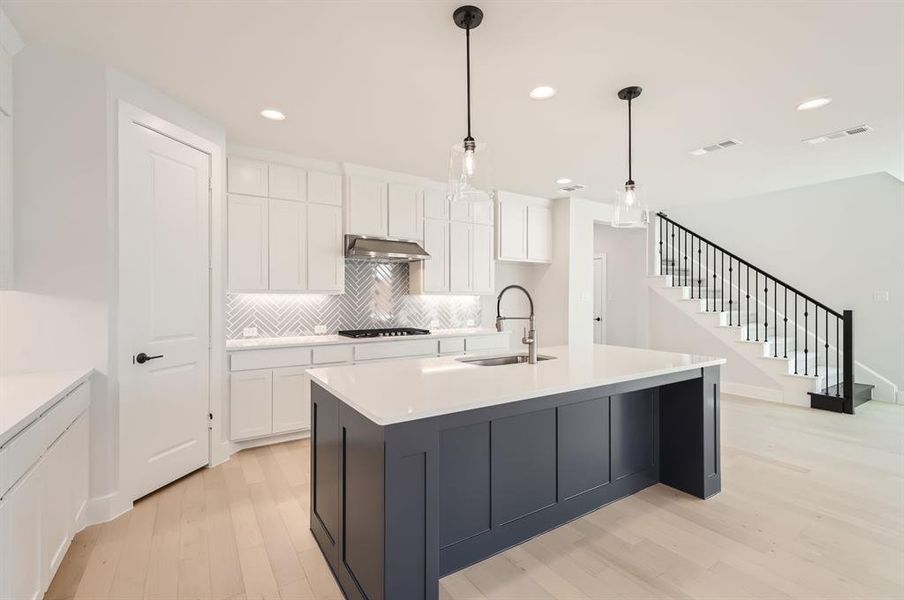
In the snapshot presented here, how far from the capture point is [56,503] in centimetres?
197

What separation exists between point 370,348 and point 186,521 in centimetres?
205

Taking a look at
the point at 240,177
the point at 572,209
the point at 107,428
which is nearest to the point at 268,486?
the point at 107,428

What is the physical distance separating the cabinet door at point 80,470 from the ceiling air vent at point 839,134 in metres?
5.84

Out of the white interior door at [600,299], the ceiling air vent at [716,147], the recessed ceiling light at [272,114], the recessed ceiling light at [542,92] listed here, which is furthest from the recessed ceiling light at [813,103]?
the white interior door at [600,299]

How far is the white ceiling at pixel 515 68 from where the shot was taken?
2.10m

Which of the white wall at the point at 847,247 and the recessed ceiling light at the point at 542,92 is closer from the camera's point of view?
the recessed ceiling light at the point at 542,92

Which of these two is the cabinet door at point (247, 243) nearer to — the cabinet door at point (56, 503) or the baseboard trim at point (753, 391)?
the cabinet door at point (56, 503)

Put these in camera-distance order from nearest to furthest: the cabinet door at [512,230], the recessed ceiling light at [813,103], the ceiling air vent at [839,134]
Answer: the recessed ceiling light at [813,103]
the ceiling air vent at [839,134]
the cabinet door at [512,230]

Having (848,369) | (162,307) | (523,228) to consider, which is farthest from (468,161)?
(848,369)

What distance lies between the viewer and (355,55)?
2.45 meters

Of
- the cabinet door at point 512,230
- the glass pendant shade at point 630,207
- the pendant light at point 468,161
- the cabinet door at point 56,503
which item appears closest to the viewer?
the cabinet door at point 56,503

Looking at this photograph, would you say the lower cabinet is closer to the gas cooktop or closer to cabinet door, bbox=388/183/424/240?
the gas cooktop

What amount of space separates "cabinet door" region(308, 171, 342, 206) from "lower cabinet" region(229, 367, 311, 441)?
1697mm

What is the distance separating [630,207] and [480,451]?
1.86 metres
